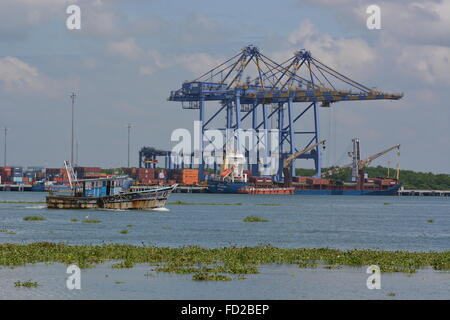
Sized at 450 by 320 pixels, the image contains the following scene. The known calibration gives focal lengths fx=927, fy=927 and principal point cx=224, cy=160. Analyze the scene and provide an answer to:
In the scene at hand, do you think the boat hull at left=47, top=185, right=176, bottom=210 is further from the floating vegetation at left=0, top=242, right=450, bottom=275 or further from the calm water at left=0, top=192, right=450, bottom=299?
the floating vegetation at left=0, top=242, right=450, bottom=275

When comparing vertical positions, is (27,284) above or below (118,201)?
below

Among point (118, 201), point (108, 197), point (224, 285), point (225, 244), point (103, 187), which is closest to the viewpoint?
point (224, 285)

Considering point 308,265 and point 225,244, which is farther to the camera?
point 225,244

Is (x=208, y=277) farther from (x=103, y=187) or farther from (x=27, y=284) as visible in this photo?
(x=103, y=187)

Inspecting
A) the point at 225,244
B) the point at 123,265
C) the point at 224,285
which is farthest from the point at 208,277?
the point at 225,244

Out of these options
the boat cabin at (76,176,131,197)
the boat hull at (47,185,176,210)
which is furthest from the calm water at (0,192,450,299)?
the boat cabin at (76,176,131,197)

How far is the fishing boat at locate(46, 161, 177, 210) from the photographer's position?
97375 mm

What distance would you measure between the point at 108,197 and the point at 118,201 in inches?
63.3

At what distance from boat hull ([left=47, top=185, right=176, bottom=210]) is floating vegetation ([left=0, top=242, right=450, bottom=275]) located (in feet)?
161

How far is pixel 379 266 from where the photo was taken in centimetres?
4212

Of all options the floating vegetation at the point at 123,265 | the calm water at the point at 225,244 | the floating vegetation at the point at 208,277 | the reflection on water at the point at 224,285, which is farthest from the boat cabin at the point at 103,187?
the floating vegetation at the point at 208,277

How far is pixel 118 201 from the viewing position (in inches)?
3839
